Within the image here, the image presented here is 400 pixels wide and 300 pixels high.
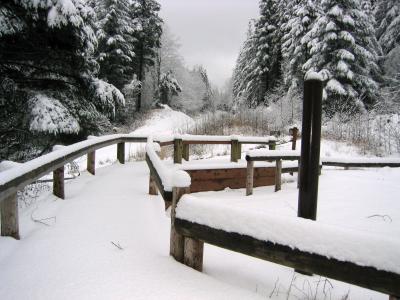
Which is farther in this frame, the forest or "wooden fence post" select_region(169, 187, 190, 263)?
the forest

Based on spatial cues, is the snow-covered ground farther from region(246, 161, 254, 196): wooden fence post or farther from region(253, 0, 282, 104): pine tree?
region(253, 0, 282, 104): pine tree

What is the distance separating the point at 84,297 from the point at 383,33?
33.1 metres

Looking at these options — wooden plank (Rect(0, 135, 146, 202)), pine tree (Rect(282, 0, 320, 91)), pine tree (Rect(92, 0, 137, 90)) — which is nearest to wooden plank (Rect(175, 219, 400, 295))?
wooden plank (Rect(0, 135, 146, 202))

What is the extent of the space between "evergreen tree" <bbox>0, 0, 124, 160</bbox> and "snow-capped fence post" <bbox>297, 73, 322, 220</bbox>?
650 cm

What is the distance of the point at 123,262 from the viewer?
2906mm

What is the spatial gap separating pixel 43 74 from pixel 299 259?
890 centimetres

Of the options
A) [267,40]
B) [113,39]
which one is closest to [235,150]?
[113,39]

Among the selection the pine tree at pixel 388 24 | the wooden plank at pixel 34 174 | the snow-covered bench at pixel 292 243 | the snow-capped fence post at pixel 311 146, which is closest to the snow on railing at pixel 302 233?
the snow-covered bench at pixel 292 243

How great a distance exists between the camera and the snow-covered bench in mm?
1906

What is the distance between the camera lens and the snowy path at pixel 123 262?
248 centimetres

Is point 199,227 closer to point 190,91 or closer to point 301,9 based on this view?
point 301,9

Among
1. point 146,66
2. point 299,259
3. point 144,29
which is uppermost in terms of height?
point 144,29

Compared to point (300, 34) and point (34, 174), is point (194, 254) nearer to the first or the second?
point (34, 174)

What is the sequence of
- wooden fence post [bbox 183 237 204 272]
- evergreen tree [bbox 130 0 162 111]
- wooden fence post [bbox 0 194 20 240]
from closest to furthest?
wooden fence post [bbox 183 237 204 272] → wooden fence post [bbox 0 194 20 240] → evergreen tree [bbox 130 0 162 111]
